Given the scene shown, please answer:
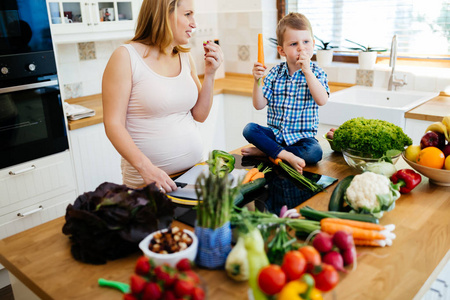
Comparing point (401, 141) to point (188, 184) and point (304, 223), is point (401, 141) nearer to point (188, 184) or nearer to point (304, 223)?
point (304, 223)

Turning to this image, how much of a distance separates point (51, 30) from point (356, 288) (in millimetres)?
2325

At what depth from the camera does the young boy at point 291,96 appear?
6.18ft

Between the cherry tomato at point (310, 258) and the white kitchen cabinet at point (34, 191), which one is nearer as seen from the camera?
the cherry tomato at point (310, 258)

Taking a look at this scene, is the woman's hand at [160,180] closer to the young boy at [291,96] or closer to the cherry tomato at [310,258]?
the young boy at [291,96]

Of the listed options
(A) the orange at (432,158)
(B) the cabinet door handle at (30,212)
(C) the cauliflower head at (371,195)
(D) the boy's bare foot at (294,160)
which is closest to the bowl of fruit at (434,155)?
(A) the orange at (432,158)

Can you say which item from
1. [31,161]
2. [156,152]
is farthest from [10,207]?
[156,152]

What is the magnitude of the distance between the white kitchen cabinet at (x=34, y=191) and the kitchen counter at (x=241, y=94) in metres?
0.28

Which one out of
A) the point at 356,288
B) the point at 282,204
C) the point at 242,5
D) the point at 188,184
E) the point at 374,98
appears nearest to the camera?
the point at 356,288

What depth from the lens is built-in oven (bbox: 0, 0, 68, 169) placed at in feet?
7.62

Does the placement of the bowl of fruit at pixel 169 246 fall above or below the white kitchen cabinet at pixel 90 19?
below

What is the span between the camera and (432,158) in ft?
4.91

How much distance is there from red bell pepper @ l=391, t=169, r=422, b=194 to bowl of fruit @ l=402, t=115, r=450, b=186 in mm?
63

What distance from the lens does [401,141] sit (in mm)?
1583

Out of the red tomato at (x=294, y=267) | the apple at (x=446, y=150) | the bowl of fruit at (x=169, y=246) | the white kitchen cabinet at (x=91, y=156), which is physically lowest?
the white kitchen cabinet at (x=91, y=156)
